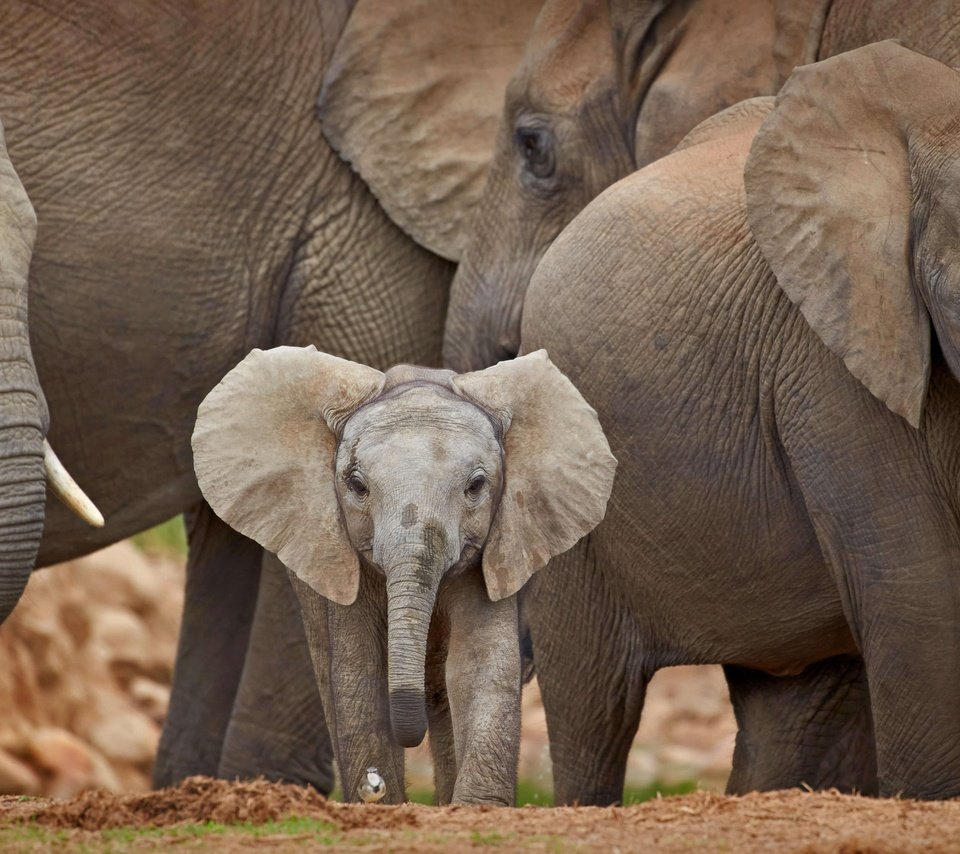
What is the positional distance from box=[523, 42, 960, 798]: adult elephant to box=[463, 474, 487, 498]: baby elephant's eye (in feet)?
2.56

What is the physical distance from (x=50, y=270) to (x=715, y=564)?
1.83 m

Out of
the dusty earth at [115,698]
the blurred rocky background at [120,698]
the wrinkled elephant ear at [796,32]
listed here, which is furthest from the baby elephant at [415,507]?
the blurred rocky background at [120,698]

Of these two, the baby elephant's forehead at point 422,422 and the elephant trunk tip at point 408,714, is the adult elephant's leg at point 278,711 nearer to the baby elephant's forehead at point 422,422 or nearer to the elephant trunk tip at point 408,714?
the baby elephant's forehead at point 422,422

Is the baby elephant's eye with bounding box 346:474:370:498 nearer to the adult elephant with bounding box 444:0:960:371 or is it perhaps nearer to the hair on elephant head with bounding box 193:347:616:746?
the hair on elephant head with bounding box 193:347:616:746

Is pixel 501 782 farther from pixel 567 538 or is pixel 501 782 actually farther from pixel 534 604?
pixel 534 604

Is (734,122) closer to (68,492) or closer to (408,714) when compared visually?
(68,492)

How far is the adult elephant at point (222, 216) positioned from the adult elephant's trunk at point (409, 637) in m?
2.07

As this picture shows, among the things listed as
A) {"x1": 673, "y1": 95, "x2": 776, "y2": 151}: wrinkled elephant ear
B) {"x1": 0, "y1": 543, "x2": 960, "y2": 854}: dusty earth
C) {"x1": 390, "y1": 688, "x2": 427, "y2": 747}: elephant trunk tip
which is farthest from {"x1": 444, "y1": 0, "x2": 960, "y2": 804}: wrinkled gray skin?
{"x1": 390, "y1": 688, "x2": 427, "y2": 747}: elephant trunk tip

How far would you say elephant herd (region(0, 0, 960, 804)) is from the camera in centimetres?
474

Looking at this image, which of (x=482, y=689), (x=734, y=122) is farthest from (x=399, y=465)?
(x=734, y=122)

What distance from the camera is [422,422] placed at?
4.56m

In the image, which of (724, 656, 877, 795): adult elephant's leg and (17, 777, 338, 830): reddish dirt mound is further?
(724, 656, 877, 795): adult elephant's leg

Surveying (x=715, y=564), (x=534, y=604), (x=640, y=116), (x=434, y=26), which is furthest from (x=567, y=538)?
(x=434, y=26)

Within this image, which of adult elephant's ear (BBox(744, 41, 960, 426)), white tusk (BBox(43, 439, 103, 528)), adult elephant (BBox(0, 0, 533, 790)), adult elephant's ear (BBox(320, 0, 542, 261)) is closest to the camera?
adult elephant's ear (BBox(744, 41, 960, 426))
